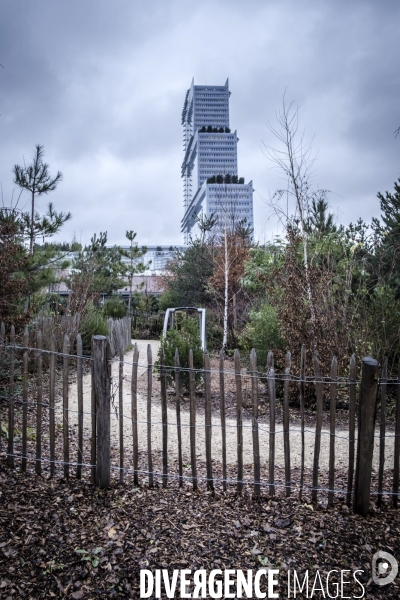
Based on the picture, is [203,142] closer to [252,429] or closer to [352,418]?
[252,429]

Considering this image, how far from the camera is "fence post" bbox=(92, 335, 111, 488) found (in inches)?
115

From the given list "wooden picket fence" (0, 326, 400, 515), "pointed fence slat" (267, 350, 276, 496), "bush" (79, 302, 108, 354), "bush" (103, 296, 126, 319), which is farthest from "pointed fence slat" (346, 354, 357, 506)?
"bush" (103, 296, 126, 319)

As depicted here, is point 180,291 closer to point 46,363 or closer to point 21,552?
point 46,363

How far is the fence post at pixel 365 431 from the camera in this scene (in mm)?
2564

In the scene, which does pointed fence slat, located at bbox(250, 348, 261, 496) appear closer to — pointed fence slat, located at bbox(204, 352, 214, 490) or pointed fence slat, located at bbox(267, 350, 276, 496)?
pointed fence slat, located at bbox(267, 350, 276, 496)

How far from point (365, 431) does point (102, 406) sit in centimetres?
192

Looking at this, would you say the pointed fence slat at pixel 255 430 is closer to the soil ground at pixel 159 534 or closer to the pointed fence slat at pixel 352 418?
the soil ground at pixel 159 534

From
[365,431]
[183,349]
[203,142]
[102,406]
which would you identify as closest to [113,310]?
[183,349]

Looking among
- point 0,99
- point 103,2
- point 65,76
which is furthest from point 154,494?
point 65,76

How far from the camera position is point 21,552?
2180 mm

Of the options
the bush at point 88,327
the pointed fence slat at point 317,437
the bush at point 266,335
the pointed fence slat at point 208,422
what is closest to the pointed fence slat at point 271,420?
the pointed fence slat at point 317,437

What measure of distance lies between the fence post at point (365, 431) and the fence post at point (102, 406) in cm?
185

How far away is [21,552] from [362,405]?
2.32 metres

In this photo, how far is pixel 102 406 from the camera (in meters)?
2.91
